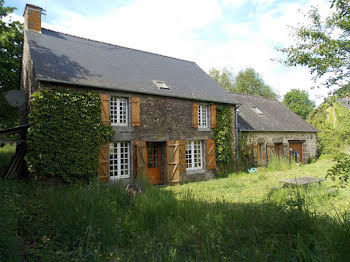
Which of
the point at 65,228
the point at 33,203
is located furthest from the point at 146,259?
the point at 33,203

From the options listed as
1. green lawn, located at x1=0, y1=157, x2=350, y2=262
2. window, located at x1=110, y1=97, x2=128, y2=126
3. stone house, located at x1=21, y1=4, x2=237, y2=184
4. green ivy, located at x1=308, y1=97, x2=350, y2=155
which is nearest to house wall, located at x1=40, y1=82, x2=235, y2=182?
stone house, located at x1=21, y1=4, x2=237, y2=184

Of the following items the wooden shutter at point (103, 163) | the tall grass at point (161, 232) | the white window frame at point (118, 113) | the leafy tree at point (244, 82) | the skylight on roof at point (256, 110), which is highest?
the leafy tree at point (244, 82)

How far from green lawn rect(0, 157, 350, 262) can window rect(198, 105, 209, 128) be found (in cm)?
705

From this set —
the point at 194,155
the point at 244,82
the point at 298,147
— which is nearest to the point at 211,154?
the point at 194,155

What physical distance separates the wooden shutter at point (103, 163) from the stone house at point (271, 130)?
25.8 feet

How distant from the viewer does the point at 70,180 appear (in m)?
8.63

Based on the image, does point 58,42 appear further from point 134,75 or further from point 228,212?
point 228,212

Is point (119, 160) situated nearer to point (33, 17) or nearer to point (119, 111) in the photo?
point (119, 111)

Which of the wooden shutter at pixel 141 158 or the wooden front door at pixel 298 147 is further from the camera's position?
the wooden front door at pixel 298 147

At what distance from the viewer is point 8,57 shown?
13.8 metres

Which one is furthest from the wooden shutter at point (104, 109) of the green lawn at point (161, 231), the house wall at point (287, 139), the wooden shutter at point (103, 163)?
the house wall at point (287, 139)

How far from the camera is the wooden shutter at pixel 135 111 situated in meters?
10.1

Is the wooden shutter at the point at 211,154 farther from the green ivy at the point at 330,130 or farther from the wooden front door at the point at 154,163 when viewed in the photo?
the green ivy at the point at 330,130

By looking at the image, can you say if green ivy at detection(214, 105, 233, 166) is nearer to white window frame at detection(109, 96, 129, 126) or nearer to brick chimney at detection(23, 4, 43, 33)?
white window frame at detection(109, 96, 129, 126)
